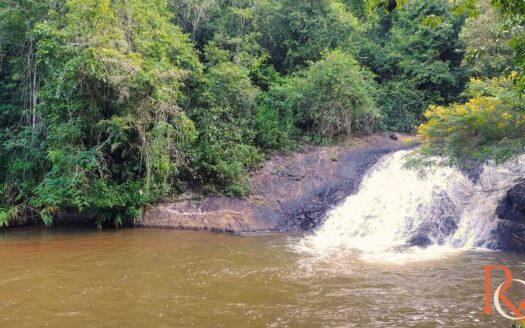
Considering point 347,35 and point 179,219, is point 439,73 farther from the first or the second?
point 179,219

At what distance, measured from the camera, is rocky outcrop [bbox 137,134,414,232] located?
13664mm

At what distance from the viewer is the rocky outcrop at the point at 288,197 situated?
44.8 feet

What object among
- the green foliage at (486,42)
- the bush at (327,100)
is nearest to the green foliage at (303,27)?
the bush at (327,100)

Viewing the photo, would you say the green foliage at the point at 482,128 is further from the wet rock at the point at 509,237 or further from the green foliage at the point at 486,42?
the green foliage at the point at 486,42

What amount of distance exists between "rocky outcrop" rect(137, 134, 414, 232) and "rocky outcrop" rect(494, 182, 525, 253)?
291cm

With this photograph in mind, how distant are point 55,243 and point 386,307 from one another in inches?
332

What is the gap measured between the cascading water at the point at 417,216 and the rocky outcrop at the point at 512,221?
0.76ft

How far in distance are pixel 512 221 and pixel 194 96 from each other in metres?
10.3

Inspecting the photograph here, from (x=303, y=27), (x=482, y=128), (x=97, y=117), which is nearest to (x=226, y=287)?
(x=482, y=128)

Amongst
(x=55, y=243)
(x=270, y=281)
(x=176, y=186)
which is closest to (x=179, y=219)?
(x=176, y=186)

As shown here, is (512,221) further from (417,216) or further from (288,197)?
(288,197)


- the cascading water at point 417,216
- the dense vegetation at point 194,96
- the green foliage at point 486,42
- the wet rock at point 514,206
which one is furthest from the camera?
the green foliage at point 486,42

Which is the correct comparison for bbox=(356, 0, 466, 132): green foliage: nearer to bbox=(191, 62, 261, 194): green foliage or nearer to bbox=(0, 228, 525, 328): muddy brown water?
bbox=(191, 62, 261, 194): green foliage

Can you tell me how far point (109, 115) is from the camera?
13250 millimetres
